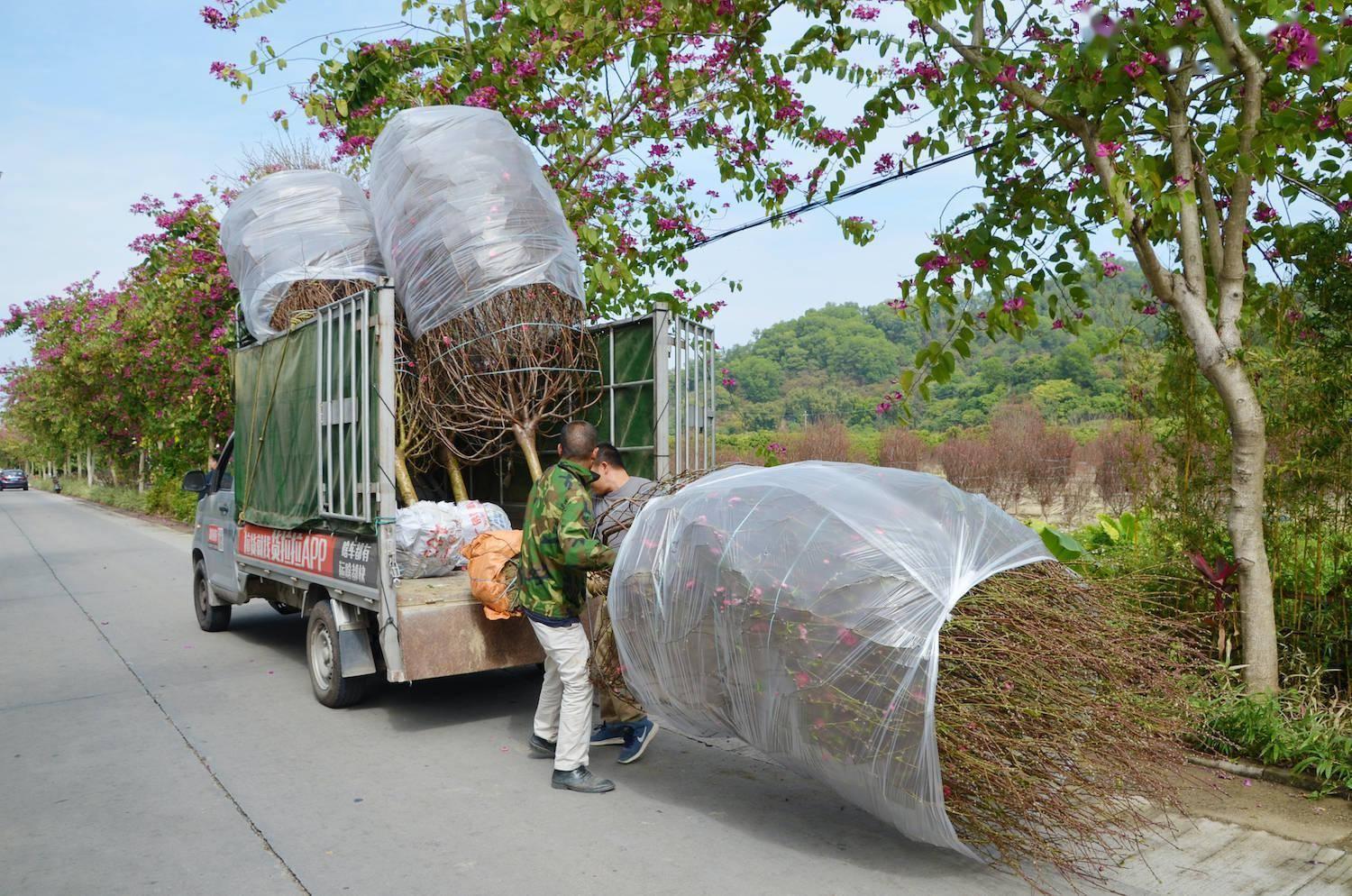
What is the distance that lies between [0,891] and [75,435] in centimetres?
3943

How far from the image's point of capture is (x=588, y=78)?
10062mm

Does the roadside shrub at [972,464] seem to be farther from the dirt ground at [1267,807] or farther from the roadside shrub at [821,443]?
the dirt ground at [1267,807]

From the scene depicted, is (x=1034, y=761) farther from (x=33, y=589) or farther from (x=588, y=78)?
(x=33, y=589)

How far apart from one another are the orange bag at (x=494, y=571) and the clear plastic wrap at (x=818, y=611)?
1293 mm

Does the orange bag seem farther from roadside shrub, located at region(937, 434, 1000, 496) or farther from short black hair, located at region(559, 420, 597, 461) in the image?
roadside shrub, located at region(937, 434, 1000, 496)

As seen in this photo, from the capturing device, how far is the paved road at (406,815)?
4.01 meters

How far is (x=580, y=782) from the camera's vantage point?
5.00 meters

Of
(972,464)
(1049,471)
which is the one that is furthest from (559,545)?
(972,464)

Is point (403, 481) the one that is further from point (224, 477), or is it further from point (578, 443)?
point (224, 477)

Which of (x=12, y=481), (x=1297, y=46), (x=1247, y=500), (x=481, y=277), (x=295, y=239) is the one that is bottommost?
(x=12, y=481)

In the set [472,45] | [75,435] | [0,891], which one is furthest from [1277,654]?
[75,435]

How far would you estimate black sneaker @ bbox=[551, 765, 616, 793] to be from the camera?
4992 mm

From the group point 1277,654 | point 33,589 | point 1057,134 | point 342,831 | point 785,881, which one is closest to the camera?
point 785,881

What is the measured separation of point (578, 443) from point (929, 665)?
7.67 ft
